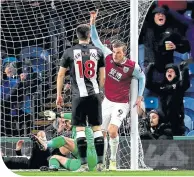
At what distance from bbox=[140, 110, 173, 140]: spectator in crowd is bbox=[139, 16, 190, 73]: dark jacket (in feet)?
2.76

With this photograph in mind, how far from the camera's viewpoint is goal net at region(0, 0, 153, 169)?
12508 millimetres

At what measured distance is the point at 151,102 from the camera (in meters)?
13.8

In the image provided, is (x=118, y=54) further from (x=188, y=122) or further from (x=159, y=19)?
(x=159, y=19)

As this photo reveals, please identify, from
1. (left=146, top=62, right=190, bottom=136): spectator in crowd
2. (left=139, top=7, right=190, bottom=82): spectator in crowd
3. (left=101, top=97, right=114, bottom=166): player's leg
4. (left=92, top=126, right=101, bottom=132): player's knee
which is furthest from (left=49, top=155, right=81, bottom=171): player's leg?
(left=139, top=7, right=190, bottom=82): spectator in crowd

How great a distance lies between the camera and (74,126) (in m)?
10.6

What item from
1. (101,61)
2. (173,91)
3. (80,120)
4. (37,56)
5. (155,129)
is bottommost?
(155,129)

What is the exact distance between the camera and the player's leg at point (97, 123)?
10562 mm

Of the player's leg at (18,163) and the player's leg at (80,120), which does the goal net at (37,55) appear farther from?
the player's leg at (80,120)

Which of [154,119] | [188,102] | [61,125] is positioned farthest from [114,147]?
[188,102]

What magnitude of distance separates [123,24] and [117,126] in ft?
7.06

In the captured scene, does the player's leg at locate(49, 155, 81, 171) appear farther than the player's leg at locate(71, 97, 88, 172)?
Yes

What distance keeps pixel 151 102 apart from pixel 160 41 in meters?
0.93

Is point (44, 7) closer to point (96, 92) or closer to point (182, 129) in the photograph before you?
point (182, 129)

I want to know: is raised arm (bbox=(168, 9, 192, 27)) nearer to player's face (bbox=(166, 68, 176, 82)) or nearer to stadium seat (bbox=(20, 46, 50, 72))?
player's face (bbox=(166, 68, 176, 82))
